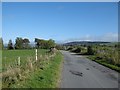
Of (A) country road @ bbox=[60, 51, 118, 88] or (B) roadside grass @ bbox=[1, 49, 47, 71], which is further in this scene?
(B) roadside grass @ bbox=[1, 49, 47, 71]

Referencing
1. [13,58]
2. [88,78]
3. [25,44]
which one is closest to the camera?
[88,78]

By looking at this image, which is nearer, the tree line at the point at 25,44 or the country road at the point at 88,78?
the country road at the point at 88,78

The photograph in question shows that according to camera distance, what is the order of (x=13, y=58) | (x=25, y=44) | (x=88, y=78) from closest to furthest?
(x=88, y=78), (x=13, y=58), (x=25, y=44)

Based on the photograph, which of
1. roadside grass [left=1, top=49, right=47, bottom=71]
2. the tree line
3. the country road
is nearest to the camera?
the country road

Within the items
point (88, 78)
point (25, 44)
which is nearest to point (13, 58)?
point (88, 78)

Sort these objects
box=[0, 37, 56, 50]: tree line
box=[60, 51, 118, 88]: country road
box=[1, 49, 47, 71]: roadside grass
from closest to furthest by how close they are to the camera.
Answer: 1. box=[60, 51, 118, 88]: country road
2. box=[1, 49, 47, 71]: roadside grass
3. box=[0, 37, 56, 50]: tree line

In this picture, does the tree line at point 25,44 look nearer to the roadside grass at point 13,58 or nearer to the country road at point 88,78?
the roadside grass at point 13,58

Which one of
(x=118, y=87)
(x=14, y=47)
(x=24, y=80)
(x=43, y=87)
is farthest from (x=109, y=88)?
(x=14, y=47)

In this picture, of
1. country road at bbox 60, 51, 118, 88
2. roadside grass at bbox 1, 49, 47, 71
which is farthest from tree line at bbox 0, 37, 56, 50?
country road at bbox 60, 51, 118, 88

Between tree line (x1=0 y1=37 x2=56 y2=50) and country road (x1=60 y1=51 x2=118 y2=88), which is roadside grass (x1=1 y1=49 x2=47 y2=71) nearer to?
country road (x1=60 y1=51 x2=118 y2=88)

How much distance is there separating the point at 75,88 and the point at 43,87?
4.88ft

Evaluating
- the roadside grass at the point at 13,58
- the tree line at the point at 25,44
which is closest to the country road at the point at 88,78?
the roadside grass at the point at 13,58

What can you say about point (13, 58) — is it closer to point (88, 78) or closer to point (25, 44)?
point (88, 78)

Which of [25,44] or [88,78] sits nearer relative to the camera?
[88,78]
